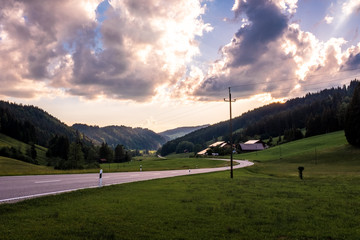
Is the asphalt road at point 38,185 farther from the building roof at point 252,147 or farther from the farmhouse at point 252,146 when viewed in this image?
the building roof at point 252,147

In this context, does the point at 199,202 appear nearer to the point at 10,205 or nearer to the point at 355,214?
the point at 355,214

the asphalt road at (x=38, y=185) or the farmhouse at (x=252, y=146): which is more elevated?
the asphalt road at (x=38, y=185)

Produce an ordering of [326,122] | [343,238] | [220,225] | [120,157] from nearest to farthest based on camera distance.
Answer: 1. [343,238]
2. [220,225]
3. [326,122]
4. [120,157]

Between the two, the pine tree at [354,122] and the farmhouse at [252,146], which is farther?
the farmhouse at [252,146]

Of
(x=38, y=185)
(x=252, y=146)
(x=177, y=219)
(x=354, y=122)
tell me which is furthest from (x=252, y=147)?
(x=177, y=219)

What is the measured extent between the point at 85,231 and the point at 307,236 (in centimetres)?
604

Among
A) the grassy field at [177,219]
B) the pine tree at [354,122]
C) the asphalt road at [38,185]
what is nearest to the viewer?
the grassy field at [177,219]

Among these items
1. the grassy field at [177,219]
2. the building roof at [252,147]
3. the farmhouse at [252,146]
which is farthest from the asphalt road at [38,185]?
the building roof at [252,147]

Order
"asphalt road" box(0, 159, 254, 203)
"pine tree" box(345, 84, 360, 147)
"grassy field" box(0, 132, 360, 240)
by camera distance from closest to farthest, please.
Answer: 1. "grassy field" box(0, 132, 360, 240)
2. "asphalt road" box(0, 159, 254, 203)
3. "pine tree" box(345, 84, 360, 147)

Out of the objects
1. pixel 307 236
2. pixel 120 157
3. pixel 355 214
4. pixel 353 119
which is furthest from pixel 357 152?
pixel 120 157

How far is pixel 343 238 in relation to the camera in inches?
254

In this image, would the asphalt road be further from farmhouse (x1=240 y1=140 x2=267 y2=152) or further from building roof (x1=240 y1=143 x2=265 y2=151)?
building roof (x1=240 y1=143 x2=265 y2=151)

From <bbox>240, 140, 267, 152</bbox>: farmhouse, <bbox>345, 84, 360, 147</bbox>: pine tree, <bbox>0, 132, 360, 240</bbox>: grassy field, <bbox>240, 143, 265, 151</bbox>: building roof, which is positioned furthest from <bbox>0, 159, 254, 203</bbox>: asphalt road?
<bbox>240, 143, 265, 151</bbox>: building roof

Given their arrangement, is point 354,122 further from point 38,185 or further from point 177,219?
point 38,185
